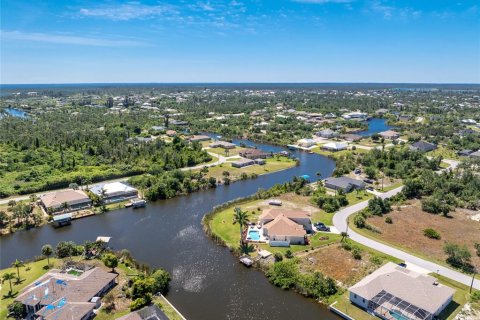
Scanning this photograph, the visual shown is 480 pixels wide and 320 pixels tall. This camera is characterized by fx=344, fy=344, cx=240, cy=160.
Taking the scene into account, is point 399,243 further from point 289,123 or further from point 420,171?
point 289,123

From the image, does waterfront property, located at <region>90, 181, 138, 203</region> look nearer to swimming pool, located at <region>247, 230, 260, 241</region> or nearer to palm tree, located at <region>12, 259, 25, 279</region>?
palm tree, located at <region>12, 259, 25, 279</region>

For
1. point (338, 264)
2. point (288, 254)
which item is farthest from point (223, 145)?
point (338, 264)

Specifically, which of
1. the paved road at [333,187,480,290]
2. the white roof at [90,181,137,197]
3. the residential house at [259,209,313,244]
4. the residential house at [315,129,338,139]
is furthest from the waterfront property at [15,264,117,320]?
the residential house at [315,129,338,139]

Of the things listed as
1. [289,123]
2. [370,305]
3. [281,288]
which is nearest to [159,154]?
[281,288]

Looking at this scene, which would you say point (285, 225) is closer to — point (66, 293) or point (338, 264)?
point (338, 264)

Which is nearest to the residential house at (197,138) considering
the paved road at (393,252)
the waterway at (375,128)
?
the waterway at (375,128)

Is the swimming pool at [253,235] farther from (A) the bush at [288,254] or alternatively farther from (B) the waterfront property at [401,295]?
(B) the waterfront property at [401,295]
